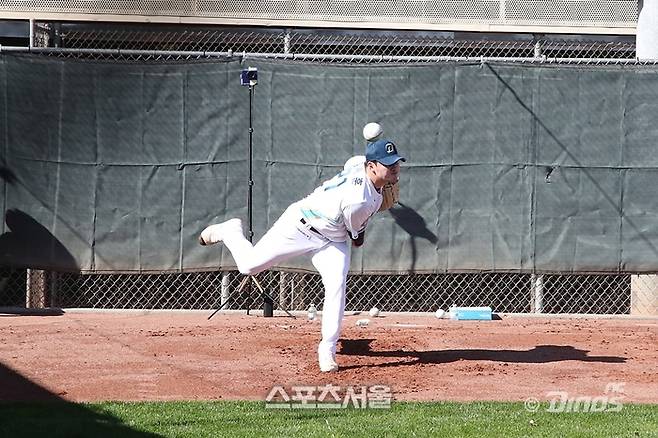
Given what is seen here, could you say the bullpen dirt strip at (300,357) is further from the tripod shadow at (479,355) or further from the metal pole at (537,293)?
the metal pole at (537,293)

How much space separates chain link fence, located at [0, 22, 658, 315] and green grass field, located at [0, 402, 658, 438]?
404 cm

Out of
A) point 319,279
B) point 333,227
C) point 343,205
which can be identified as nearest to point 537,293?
point 319,279

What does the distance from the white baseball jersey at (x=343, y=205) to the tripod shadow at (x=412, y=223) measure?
3.06 metres

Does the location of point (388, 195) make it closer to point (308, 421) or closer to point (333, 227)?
point (333, 227)

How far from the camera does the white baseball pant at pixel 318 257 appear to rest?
788 cm

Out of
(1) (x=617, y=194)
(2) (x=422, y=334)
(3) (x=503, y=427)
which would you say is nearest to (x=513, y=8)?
(1) (x=617, y=194)

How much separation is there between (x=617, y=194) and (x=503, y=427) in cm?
544

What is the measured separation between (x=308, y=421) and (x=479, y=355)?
279 centimetres

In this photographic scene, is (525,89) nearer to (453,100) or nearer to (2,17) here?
(453,100)

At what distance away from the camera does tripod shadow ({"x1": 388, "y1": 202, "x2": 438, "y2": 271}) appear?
11.0 metres

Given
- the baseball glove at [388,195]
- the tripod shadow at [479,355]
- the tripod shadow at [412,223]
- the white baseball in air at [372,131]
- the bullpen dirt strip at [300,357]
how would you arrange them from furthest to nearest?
the tripod shadow at [412,223] → the white baseball in air at [372,131] → the tripod shadow at [479,355] → the baseball glove at [388,195] → the bullpen dirt strip at [300,357]

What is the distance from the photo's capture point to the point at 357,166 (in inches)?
313

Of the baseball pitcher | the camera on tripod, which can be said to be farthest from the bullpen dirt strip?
the camera on tripod

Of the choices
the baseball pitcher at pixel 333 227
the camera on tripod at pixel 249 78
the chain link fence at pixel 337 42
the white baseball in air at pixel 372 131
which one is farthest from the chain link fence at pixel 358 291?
the baseball pitcher at pixel 333 227
